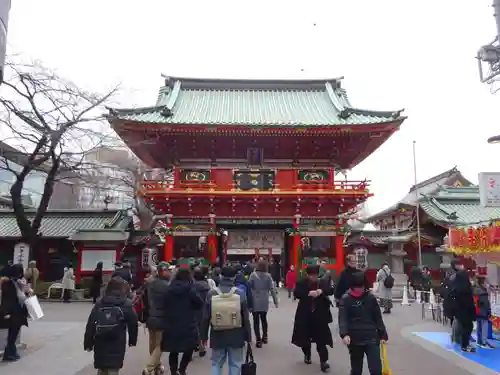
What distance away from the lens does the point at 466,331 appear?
891 cm

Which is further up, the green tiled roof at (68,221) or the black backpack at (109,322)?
the green tiled roof at (68,221)

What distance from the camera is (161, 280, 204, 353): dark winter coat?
6.16 metres

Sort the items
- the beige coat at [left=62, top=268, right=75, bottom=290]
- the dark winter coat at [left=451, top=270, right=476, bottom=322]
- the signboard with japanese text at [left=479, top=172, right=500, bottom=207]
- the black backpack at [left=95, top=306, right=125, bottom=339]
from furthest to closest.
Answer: the beige coat at [left=62, top=268, right=75, bottom=290], the signboard with japanese text at [left=479, top=172, right=500, bottom=207], the dark winter coat at [left=451, top=270, right=476, bottom=322], the black backpack at [left=95, top=306, right=125, bottom=339]

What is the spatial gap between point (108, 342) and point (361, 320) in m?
3.15

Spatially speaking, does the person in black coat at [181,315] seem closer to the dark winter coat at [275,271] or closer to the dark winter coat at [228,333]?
the dark winter coat at [228,333]

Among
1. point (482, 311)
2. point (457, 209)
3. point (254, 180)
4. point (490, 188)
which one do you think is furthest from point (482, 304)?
point (457, 209)

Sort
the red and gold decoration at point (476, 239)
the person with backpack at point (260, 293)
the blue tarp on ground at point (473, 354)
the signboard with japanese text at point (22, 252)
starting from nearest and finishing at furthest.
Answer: the blue tarp on ground at point (473, 354), the person with backpack at point (260, 293), the red and gold decoration at point (476, 239), the signboard with japanese text at point (22, 252)

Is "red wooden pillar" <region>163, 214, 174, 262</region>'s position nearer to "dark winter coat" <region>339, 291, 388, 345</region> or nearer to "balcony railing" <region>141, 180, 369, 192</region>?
"balcony railing" <region>141, 180, 369, 192</region>

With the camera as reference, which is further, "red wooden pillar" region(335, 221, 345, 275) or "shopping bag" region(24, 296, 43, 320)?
"red wooden pillar" region(335, 221, 345, 275)

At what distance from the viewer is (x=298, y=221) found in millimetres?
22406

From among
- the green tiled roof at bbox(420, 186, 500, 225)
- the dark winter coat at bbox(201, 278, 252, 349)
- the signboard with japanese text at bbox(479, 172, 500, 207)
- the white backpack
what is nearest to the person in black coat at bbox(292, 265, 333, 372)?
the dark winter coat at bbox(201, 278, 252, 349)

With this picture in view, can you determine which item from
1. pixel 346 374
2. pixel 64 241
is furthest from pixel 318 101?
pixel 346 374

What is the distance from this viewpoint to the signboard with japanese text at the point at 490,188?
948 centimetres

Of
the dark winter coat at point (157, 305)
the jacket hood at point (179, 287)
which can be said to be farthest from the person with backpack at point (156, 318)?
the jacket hood at point (179, 287)
